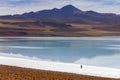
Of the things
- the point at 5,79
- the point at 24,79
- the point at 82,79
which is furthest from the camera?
the point at 82,79

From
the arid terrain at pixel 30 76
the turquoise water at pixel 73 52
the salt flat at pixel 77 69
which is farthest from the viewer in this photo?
the turquoise water at pixel 73 52

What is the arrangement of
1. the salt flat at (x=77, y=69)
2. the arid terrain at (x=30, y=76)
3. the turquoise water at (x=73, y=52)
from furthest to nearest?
the turquoise water at (x=73, y=52), the salt flat at (x=77, y=69), the arid terrain at (x=30, y=76)

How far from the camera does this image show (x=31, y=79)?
1434 cm

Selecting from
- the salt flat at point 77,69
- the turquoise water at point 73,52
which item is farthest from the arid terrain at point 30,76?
the turquoise water at point 73,52

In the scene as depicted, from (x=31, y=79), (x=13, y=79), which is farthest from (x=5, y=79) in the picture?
(x=31, y=79)

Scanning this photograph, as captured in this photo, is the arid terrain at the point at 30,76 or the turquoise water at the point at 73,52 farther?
the turquoise water at the point at 73,52

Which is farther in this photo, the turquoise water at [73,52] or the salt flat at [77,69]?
the turquoise water at [73,52]

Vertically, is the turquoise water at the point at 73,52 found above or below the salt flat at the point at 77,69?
above

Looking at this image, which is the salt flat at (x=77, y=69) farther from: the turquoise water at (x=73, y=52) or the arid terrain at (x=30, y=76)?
the turquoise water at (x=73, y=52)

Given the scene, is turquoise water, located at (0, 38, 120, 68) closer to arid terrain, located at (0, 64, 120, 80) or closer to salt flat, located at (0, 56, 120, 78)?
salt flat, located at (0, 56, 120, 78)

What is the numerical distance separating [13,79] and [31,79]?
→ 1.04m

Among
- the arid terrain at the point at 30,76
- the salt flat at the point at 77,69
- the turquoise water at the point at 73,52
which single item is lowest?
the arid terrain at the point at 30,76

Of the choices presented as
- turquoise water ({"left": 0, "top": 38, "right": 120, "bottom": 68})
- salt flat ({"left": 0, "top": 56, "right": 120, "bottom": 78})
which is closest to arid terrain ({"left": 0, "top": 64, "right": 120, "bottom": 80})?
salt flat ({"left": 0, "top": 56, "right": 120, "bottom": 78})

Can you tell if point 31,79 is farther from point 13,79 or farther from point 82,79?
point 82,79
